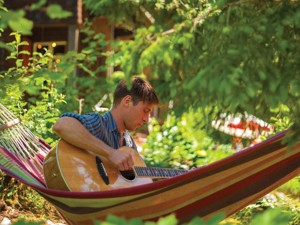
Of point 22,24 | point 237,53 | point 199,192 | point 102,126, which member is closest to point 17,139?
point 102,126

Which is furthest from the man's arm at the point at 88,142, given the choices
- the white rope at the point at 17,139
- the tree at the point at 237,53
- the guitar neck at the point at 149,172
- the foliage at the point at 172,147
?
the foliage at the point at 172,147

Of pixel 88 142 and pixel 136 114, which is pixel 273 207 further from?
pixel 88 142

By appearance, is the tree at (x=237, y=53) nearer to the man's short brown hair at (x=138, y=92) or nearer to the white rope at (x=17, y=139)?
the man's short brown hair at (x=138, y=92)

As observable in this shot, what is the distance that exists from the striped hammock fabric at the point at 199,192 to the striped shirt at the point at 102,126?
1.35ft

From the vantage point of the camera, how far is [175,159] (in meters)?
6.07

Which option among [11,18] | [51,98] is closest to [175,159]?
[51,98]

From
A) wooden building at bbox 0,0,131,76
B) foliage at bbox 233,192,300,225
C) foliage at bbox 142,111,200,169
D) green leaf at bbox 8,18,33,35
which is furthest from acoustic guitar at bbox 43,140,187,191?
wooden building at bbox 0,0,131,76

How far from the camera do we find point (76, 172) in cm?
321

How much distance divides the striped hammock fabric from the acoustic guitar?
6.2 inches

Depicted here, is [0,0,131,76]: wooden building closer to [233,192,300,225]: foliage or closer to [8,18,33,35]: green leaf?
[233,192,300,225]: foliage

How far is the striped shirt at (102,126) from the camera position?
3.24m

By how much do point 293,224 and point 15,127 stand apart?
1.93 metres

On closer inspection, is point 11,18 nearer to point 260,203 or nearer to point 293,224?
point 293,224

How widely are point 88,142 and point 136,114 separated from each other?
0.32 m
